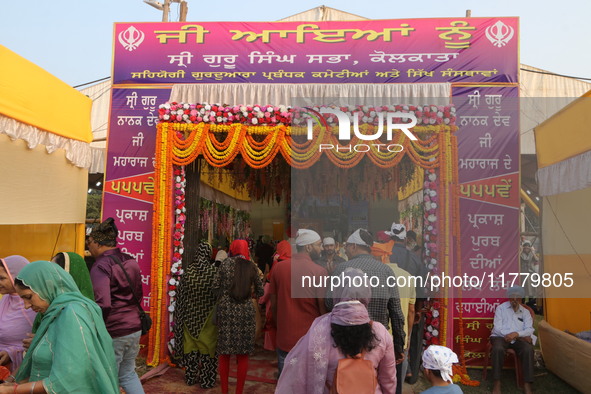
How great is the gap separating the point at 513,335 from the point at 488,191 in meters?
1.78

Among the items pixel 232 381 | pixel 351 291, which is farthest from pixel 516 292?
pixel 351 291

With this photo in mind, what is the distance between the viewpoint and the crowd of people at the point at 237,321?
2.28m

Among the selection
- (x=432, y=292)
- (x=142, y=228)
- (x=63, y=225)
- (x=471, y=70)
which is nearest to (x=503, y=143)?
(x=471, y=70)

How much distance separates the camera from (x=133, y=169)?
6441 millimetres

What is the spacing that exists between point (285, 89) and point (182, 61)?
5.02 ft

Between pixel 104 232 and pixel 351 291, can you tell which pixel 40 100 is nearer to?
pixel 104 232

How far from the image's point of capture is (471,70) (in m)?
6.38

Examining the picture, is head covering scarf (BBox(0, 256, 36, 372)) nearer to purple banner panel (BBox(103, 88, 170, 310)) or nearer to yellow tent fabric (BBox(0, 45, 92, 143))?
yellow tent fabric (BBox(0, 45, 92, 143))

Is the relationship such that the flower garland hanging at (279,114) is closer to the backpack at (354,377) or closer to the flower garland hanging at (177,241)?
the flower garland hanging at (177,241)

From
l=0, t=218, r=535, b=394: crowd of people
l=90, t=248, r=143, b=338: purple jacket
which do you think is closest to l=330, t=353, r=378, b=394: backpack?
l=0, t=218, r=535, b=394: crowd of people

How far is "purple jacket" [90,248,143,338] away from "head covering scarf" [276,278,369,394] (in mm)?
1545

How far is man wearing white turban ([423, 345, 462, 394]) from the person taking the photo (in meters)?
2.47

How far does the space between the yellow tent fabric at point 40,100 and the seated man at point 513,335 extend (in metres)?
5.38

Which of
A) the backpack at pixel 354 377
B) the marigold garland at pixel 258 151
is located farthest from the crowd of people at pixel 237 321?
the marigold garland at pixel 258 151
